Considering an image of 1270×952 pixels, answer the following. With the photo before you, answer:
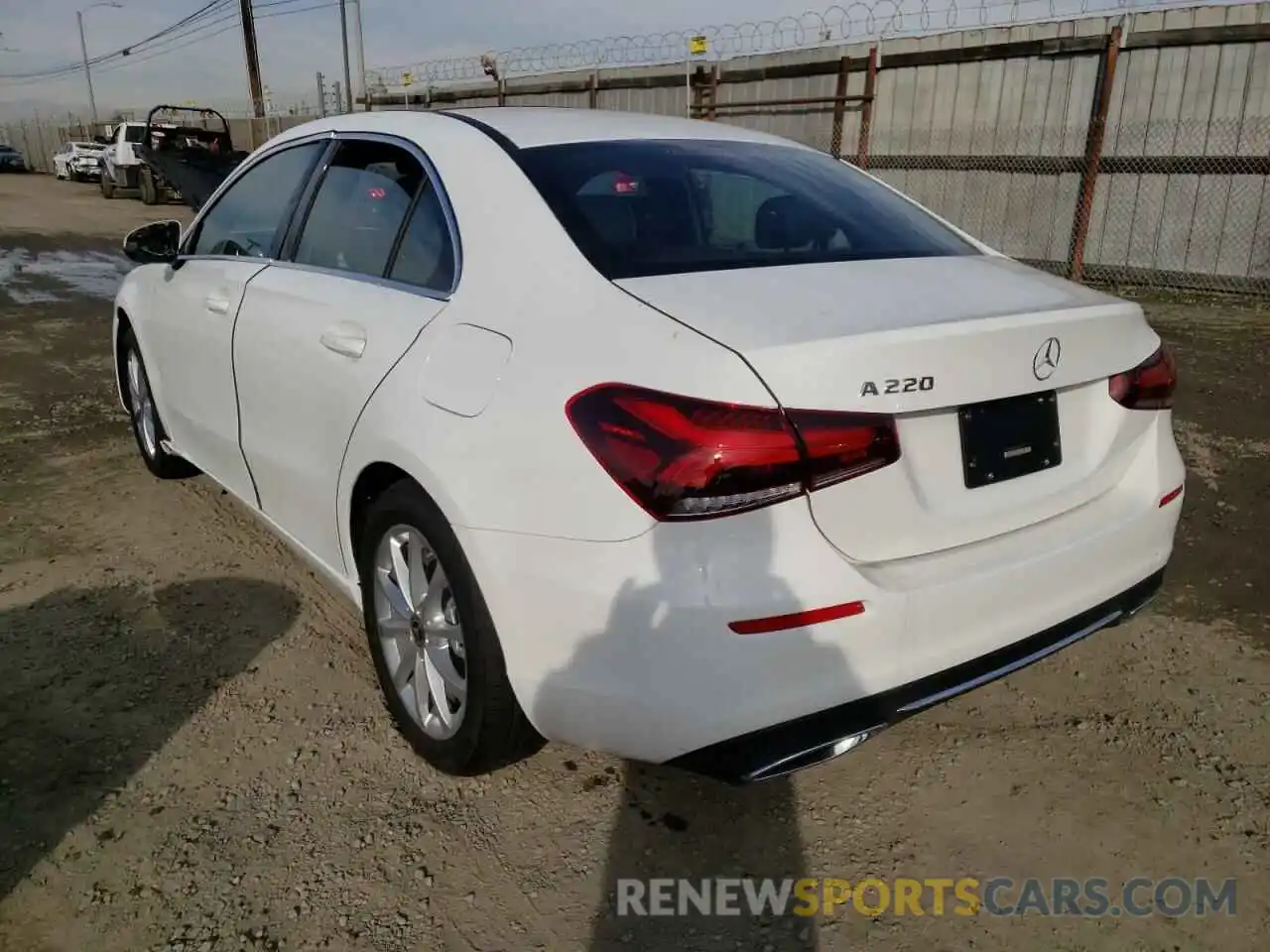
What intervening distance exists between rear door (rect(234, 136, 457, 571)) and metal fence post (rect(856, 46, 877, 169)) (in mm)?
A: 9703

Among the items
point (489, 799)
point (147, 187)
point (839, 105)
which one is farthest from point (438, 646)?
point (147, 187)

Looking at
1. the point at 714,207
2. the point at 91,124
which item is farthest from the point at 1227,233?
the point at 91,124

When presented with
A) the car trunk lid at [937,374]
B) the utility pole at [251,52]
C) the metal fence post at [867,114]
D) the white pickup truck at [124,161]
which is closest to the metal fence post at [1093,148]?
the metal fence post at [867,114]

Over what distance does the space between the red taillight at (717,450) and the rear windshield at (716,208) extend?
0.45 m

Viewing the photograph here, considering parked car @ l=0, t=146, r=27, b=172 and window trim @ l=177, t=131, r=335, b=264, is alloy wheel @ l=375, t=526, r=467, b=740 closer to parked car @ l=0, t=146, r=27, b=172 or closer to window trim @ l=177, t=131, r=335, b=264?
window trim @ l=177, t=131, r=335, b=264

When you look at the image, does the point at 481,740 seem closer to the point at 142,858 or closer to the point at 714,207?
the point at 142,858

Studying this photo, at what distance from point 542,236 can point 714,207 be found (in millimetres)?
684

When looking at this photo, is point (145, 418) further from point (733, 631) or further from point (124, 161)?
point (124, 161)

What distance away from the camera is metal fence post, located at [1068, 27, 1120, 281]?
9820 mm

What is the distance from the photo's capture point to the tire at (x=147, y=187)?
2358 centimetres

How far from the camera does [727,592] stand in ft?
5.97

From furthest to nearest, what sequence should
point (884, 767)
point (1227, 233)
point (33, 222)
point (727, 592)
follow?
point (33, 222) < point (1227, 233) < point (884, 767) < point (727, 592)

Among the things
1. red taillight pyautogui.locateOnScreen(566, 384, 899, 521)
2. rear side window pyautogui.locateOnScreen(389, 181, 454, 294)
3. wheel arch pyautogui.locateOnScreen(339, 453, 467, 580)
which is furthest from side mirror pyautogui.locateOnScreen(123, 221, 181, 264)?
red taillight pyautogui.locateOnScreen(566, 384, 899, 521)

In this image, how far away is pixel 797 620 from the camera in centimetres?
186
